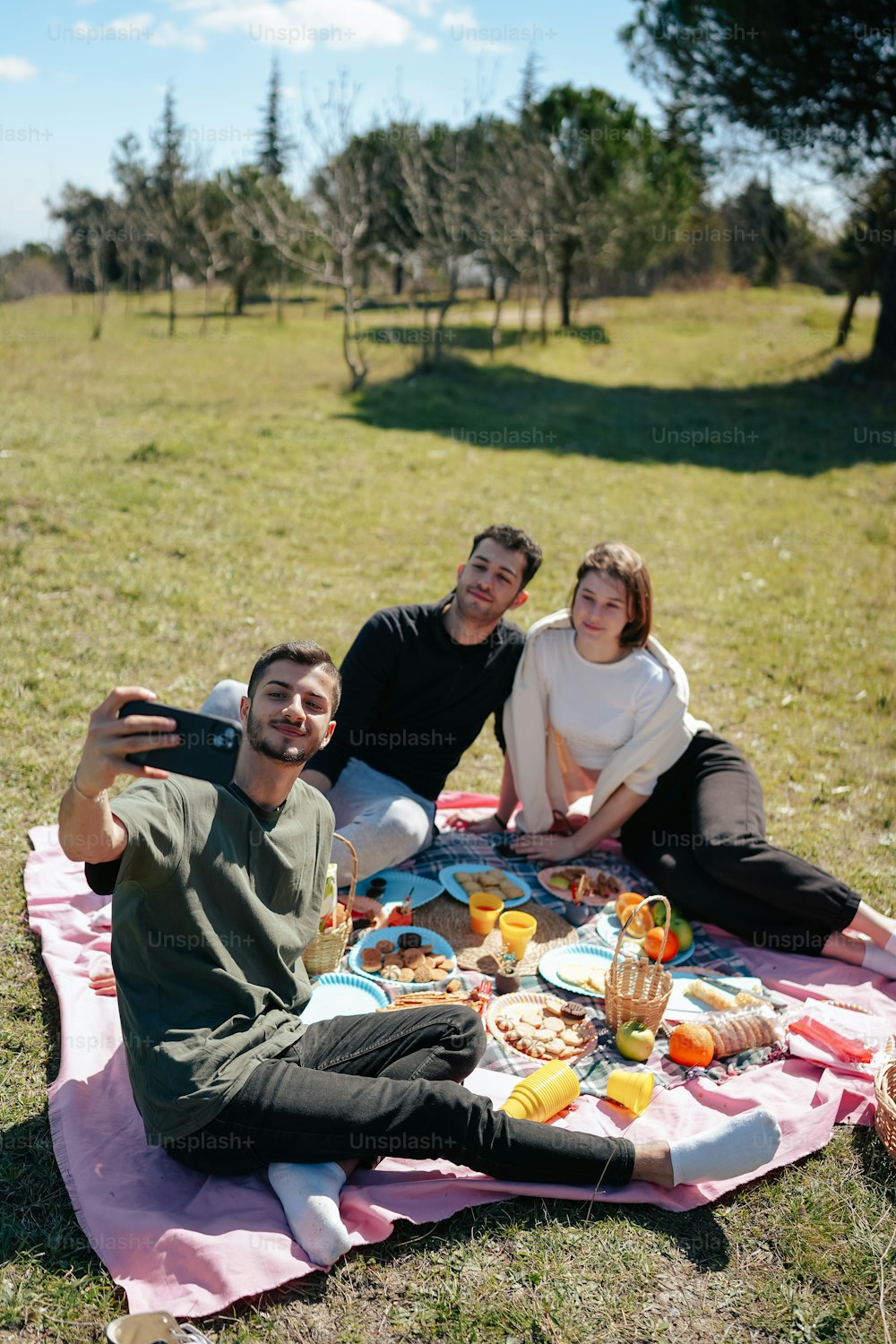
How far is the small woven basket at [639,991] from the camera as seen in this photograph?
3.89 metres

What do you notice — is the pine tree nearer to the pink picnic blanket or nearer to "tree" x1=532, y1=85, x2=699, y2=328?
"tree" x1=532, y1=85, x2=699, y2=328

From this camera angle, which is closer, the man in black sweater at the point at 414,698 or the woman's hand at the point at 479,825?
the man in black sweater at the point at 414,698

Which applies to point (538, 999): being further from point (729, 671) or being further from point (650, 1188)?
point (729, 671)

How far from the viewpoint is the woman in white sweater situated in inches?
178

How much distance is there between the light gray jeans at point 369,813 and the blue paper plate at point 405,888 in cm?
7

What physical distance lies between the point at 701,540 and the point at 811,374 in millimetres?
13357

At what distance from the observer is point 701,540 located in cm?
1220

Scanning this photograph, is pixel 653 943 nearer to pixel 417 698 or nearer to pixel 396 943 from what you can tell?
pixel 396 943

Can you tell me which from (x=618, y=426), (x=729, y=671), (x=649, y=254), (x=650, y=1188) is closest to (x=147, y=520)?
(x=729, y=671)

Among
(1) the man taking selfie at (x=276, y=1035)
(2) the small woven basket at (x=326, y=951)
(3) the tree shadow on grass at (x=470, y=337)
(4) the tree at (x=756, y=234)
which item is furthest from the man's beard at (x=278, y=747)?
(4) the tree at (x=756, y=234)

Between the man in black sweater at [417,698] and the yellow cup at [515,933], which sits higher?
the man in black sweater at [417,698]

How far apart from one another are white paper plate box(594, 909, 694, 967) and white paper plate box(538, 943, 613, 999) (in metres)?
0.10

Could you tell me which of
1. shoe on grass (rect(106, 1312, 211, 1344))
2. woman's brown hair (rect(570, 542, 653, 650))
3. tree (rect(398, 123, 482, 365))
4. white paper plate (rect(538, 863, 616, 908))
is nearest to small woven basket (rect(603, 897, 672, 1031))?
white paper plate (rect(538, 863, 616, 908))

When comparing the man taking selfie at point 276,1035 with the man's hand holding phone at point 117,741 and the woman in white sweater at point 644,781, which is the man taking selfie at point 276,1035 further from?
the woman in white sweater at point 644,781
